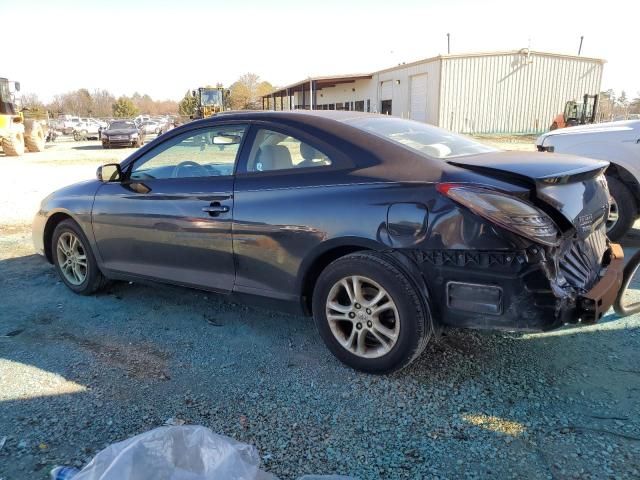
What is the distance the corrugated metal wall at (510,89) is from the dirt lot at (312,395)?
28221 millimetres

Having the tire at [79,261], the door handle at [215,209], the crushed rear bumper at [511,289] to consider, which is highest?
the door handle at [215,209]

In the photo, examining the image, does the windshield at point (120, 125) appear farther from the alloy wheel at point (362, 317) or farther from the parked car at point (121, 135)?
the alloy wheel at point (362, 317)

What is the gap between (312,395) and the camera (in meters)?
3.01

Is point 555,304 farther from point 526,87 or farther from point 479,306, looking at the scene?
point 526,87

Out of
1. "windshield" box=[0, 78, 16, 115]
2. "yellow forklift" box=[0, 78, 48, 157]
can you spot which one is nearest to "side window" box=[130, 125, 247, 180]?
"yellow forklift" box=[0, 78, 48, 157]

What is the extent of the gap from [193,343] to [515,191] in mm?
2439

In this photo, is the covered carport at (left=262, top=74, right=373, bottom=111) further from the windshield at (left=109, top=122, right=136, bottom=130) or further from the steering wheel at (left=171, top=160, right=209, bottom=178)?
the steering wheel at (left=171, top=160, right=209, bottom=178)

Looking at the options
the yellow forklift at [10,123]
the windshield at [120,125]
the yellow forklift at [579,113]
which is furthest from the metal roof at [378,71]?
the yellow forklift at [10,123]

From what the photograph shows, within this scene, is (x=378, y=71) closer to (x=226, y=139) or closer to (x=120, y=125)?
(x=120, y=125)

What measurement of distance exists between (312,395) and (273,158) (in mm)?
1586

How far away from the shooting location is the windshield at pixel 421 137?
3254 mm

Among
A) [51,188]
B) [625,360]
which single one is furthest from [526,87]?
[625,360]

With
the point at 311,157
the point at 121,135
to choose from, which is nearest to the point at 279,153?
the point at 311,157

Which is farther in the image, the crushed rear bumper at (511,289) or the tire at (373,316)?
the tire at (373,316)
